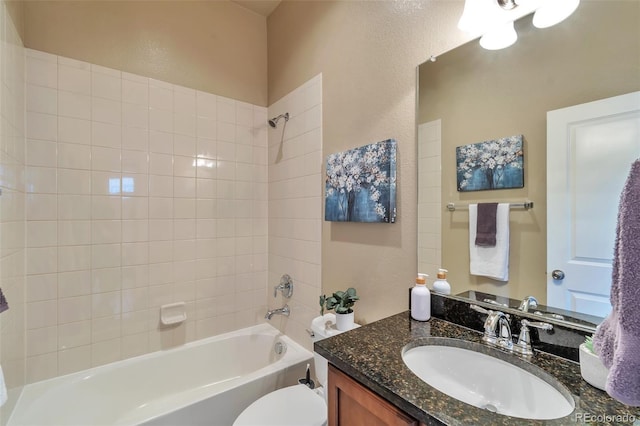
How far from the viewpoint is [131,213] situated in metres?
1.91

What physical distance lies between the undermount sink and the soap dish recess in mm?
1722

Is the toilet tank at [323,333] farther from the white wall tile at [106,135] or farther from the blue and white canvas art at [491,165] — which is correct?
the white wall tile at [106,135]

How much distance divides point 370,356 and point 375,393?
116 mm

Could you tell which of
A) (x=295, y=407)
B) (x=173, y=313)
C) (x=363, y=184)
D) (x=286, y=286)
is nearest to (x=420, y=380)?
(x=295, y=407)

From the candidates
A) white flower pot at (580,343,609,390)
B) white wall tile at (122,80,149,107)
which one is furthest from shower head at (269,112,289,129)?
white flower pot at (580,343,609,390)

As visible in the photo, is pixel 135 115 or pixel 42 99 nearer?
pixel 42 99

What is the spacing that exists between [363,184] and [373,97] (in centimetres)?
47

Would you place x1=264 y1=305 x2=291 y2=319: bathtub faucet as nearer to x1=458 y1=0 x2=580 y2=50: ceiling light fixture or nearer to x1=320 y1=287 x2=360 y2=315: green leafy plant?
x1=320 y1=287 x2=360 y2=315: green leafy plant

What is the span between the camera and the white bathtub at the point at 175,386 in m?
1.48

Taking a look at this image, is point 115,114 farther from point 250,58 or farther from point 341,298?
point 341,298

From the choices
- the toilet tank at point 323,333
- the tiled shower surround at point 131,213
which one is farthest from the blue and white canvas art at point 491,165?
the tiled shower surround at point 131,213

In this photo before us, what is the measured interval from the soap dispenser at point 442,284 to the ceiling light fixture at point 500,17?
2.99 ft

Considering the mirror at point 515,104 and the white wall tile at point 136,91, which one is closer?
the mirror at point 515,104

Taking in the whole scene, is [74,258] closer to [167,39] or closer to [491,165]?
[167,39]
